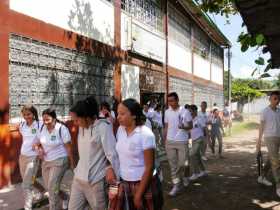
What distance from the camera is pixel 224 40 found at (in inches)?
A: 1204

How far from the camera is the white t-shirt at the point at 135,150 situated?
374 centimetres

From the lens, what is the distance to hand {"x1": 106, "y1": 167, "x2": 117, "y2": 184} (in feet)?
12.6

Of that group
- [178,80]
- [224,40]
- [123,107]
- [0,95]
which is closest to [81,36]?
[0,95]

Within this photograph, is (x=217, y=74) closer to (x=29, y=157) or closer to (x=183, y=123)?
(x=183, y=123)

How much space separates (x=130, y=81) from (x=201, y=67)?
1247cm

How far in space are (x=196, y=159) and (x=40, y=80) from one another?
3.68 meters

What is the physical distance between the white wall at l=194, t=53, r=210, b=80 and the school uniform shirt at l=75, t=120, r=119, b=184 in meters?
20.3

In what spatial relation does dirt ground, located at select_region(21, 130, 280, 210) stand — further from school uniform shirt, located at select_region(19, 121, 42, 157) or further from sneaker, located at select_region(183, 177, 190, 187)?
school uniform shirt, located at select_region(19, 121, 42, 157)

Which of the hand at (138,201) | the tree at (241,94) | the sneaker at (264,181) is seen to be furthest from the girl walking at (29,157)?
the tree at (241,94)

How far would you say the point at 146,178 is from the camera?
11.9 ft

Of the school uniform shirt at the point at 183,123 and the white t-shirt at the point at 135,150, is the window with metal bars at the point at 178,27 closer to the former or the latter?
the school uniform shirt at the point at 183,123

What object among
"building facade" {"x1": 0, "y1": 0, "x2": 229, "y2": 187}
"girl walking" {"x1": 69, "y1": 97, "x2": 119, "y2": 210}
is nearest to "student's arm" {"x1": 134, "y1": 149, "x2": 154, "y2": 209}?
"girl walking" {"x1": 69, "y1": 97, "x2": 119, "y2": 210}

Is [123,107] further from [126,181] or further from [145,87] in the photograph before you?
[145,87]

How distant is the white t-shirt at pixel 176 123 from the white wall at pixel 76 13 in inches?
145
